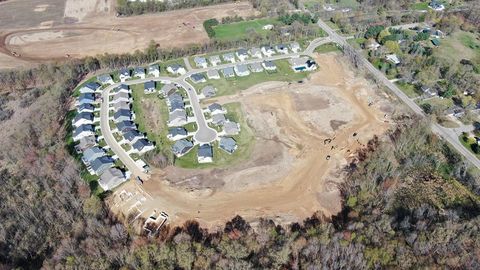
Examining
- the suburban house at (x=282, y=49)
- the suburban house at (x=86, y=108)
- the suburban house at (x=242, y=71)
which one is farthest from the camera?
the suburban house at (x=282, y=49)

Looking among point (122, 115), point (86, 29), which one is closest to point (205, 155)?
point (122, 115)

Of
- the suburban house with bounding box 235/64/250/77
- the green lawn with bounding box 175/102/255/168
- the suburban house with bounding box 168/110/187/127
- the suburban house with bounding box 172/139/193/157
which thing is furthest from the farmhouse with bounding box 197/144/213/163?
the suburban house with bounding box 235/64/250/77

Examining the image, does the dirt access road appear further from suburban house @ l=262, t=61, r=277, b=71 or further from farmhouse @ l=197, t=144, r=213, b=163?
farmhouse @ l=197, t=144, r=213, b=163

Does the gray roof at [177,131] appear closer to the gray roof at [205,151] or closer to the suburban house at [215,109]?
the gray roof at [205,151]

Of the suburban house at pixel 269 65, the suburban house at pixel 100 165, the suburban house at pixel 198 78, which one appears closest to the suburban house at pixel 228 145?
the suburban house at pixel 100 165

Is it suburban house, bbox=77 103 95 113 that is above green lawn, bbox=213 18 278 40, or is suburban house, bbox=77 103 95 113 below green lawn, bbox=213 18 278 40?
below

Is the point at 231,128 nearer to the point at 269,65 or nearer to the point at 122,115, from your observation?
the point at 122,115
